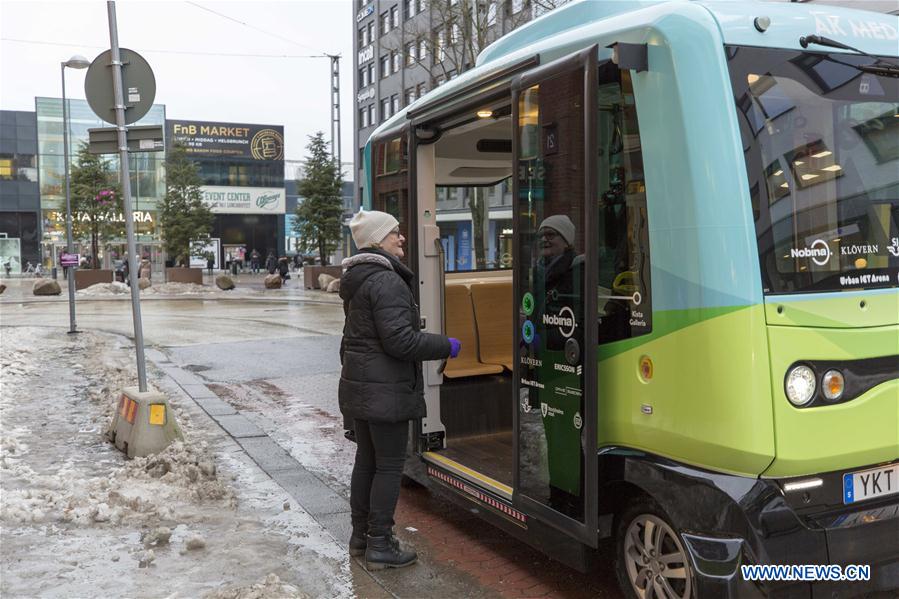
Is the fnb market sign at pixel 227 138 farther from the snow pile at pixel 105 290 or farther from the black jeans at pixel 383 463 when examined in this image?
the black jeans at pixel 383 463

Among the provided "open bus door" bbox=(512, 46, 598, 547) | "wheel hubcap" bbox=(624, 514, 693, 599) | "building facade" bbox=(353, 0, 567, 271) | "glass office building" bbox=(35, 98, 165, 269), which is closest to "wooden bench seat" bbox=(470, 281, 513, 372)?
"building facade" bbox=(353, 0, 567, 271)

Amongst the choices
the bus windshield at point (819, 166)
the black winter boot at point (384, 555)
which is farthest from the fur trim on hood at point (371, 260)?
the bus windshield at point (819, 166)

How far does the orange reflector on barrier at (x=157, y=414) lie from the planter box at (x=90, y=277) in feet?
89.7

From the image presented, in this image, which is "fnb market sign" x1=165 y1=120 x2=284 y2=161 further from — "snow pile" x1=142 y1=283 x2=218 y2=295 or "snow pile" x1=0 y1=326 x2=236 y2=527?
"snow pile" x1=0 y1=326 x2=236 y2=527

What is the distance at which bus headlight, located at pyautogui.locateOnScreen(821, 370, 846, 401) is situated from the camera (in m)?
3.09

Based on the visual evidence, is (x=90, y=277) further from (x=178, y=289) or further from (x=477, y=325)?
(x=477, y=325)

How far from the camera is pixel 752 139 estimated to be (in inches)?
125

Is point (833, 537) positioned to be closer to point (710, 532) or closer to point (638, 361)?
point (710, 532)

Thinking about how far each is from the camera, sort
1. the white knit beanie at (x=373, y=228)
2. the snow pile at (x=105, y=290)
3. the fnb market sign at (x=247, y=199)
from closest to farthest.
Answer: the white knit beanie at (x=373, y=228) < the snow pile at (x=105, y=290) < the fnb market sign at (x=247, y=199)

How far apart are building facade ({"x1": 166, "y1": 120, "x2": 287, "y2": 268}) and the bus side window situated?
6324 cm

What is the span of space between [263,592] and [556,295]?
1.95 m

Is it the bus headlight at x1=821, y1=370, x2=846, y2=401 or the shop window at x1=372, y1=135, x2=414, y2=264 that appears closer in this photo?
the bus headlight at x1=821, y1=370, x2=846, y2=401

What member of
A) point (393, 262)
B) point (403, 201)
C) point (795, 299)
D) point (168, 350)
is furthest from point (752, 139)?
point (168, 350)

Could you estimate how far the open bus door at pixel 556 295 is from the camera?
347 cm
